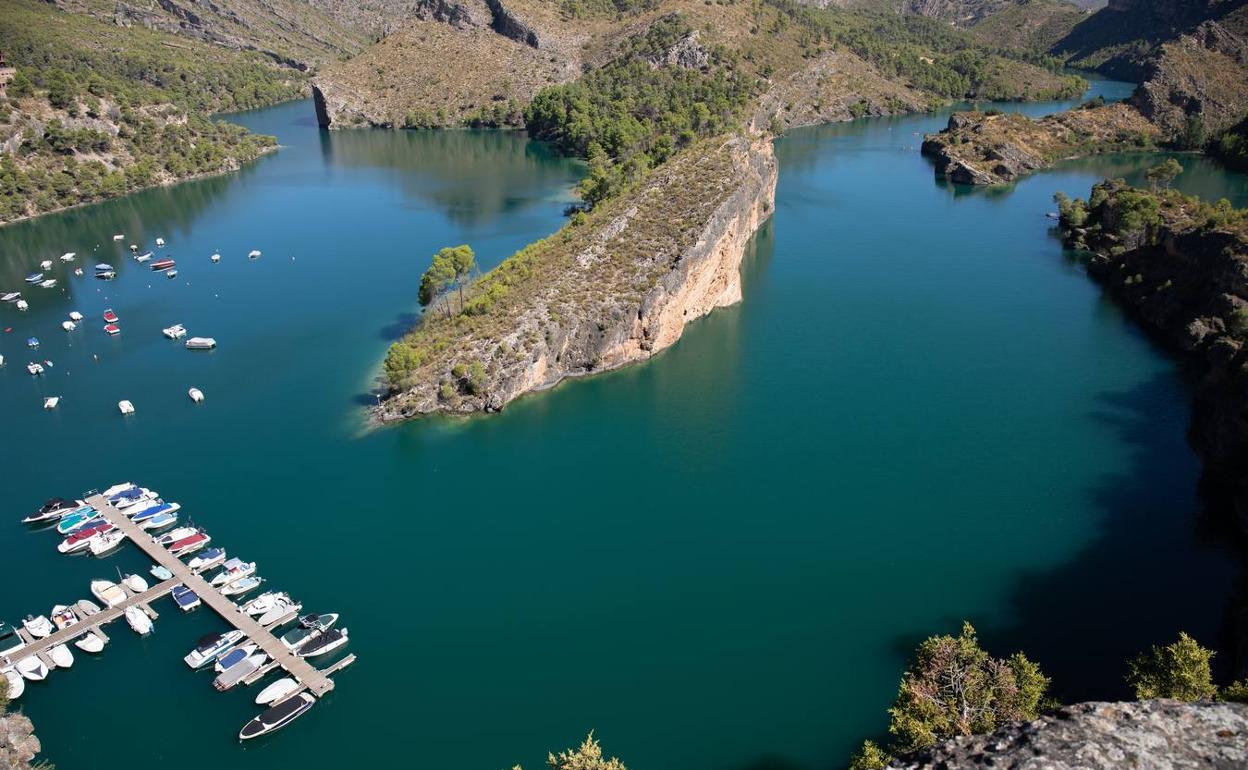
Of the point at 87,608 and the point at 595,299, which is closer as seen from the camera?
the point at 87,608

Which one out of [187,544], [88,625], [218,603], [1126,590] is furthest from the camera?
[187,544]

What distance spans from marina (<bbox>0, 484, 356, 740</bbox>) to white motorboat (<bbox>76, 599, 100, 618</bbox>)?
61 mm

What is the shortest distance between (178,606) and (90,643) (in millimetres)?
4743

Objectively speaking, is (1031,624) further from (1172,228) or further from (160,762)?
(1172,228)

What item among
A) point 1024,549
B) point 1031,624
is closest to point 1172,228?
point 1024,549

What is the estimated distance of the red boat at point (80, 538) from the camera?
53.8 meters

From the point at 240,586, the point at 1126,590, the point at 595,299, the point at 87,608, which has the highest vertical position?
the point at 595,299

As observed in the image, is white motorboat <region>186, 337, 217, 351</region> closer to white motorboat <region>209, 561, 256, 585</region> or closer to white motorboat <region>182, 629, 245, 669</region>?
white motorboat <region>209, 561, 256, 585</region>

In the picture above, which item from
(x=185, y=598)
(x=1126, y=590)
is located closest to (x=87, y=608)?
(x=185, y=598)

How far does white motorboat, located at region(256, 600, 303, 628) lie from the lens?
47.0 meters

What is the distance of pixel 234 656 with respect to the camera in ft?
146

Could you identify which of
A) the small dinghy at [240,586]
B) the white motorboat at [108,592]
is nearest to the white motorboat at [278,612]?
the small dinghy at [240,586]

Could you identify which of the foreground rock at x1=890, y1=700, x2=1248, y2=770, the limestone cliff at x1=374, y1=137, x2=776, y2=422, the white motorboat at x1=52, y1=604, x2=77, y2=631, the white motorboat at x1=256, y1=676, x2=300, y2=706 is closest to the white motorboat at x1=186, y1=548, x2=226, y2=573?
the white motorboat at x1=52, y1=604, x2=77, y2=631

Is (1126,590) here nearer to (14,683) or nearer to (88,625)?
(88,625)
